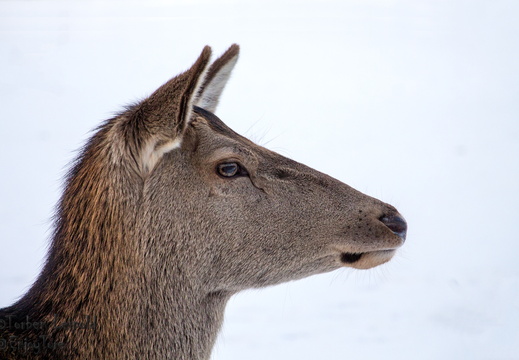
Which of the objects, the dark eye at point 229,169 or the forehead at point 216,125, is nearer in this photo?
the dark eye at point 229,169

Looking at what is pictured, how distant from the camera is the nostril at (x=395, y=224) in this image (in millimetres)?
3959

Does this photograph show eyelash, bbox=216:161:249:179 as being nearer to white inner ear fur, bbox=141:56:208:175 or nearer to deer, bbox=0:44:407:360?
deer, bbox=0:44:407:360

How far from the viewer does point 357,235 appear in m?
3.90

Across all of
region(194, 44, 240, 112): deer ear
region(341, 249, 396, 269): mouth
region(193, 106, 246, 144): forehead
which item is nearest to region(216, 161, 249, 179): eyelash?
region(193, 106, 246, 144): forehead

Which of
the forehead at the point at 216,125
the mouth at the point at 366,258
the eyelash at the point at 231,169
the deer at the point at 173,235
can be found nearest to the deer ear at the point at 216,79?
the forehead at the point at 216,125

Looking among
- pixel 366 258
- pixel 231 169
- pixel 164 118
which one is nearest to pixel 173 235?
pixel 231 169

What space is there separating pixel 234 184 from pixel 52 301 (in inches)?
42.4

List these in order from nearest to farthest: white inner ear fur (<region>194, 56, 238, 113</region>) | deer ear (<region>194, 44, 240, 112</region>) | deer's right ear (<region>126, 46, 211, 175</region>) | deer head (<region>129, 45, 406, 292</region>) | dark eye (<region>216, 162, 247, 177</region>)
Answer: deer's right ear (<region>126, 46, 211, 175</region>) < deer head (<region>129, 45, 406, 292</region>) < dark eye (<region>216, 162, 247, 177</region>) < deer ear (<region>194, 44, 240, 112</region>) < white inner ear fur (<region>194, 56, 238, 113</region>)

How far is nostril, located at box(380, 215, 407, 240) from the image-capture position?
3.96 m

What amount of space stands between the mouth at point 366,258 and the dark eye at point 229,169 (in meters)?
0.72

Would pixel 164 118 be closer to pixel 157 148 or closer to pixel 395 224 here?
pixel 157 148

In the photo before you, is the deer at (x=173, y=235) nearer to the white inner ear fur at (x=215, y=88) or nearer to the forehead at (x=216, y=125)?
the forehead at (x=216, y=125)

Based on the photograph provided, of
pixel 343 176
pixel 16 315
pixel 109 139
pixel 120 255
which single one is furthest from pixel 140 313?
pixel 343 176

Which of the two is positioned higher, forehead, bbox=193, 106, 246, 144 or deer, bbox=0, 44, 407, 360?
forehead, bbox=193, 106, 246, 144
